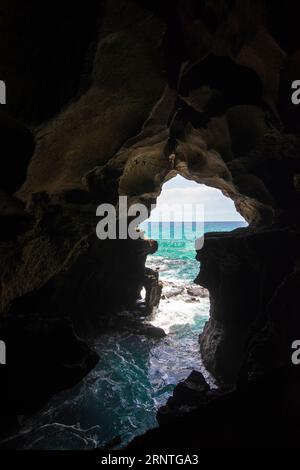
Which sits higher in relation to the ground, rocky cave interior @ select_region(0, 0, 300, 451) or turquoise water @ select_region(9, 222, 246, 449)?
rocky cave interior @ select_region(0, 0, 300, 451)

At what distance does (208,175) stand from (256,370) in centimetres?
731

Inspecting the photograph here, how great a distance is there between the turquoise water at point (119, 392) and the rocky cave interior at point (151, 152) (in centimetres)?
164

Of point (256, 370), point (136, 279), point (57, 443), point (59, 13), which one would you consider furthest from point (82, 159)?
point (136, 279)

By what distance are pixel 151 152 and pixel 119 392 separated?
9.28 m

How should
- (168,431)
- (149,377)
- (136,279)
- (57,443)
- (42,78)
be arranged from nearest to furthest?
(42,78)
(168,431)
(57,443)
(149,377)
(136,279)

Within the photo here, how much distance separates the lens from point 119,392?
11.1m

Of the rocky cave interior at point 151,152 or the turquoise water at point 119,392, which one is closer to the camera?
the rocky cave interior at point 151,152

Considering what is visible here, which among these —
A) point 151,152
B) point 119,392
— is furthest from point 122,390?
point 151,152

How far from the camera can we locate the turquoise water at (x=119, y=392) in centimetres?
867

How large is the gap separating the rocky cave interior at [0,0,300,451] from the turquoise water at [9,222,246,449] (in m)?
1.64

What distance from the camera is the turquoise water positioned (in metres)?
8.67

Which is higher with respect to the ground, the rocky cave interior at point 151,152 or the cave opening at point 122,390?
the rocky cave interior at point 151,152
